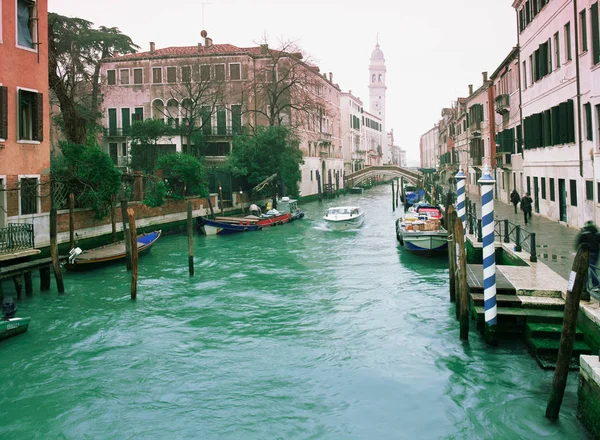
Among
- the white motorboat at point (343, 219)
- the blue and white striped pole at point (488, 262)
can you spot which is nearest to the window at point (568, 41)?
the blue and white striped pole at point (488, 262)

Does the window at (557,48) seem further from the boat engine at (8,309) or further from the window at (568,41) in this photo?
the boat engine at (8,309)

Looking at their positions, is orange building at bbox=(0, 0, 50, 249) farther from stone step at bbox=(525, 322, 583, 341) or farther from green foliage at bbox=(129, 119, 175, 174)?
green foliage at bbox=(129, 119, 175, 174)

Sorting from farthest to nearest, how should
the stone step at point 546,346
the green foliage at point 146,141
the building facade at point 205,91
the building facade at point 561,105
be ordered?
the building facade at point 205,91
the green foliage at point 146,141
the building facade at point 561,105
the stone step at point 546,346

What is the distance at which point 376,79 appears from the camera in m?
91.7

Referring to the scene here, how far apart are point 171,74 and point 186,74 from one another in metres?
2.19

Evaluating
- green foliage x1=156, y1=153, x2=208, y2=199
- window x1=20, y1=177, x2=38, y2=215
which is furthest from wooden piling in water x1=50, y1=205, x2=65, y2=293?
green foliage x1=156, y1=153, x2=208, y2=199

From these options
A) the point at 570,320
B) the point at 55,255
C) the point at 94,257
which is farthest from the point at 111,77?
the point at 570,320

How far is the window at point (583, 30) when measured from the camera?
1337cm

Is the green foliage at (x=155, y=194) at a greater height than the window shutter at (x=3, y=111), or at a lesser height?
lesser

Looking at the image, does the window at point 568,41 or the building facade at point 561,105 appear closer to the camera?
the building facade at point 561,105

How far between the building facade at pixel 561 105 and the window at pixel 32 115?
12626 millimetres

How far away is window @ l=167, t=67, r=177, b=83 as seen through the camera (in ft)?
113

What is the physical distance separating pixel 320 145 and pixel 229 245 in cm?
2739

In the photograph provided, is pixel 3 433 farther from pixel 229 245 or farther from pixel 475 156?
pixel 475 156
